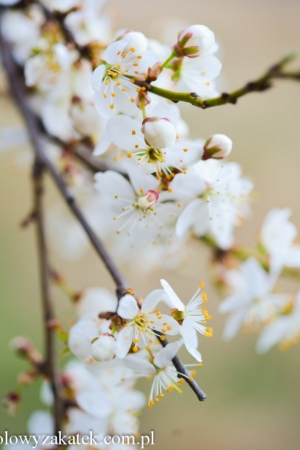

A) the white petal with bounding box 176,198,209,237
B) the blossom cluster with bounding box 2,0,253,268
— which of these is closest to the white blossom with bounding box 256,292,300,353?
the blossom cluster with bounding box 2,0,253,268

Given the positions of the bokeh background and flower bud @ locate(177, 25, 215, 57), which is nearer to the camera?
flower bud @ locate(177, 25, 215, 57)

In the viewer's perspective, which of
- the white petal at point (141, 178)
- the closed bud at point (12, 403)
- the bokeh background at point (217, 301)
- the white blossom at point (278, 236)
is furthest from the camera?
the bokeh background at point (217, 301)

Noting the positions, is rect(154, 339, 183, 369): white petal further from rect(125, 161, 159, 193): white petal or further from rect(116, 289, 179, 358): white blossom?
rect(125, 161, 159, 193): white petal

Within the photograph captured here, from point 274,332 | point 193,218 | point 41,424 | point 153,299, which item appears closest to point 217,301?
point 274,332

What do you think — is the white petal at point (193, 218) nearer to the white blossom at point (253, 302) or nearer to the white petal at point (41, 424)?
the white blossom at point (253, 302)

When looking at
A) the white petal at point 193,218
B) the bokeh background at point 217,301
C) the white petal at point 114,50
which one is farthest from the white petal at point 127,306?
the bokeh background at point 217,301

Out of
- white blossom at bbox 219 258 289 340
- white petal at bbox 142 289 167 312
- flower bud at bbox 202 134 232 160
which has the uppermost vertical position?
flower bud at bbox 202 134 232 160

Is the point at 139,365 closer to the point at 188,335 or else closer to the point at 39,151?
the point at 188,335
